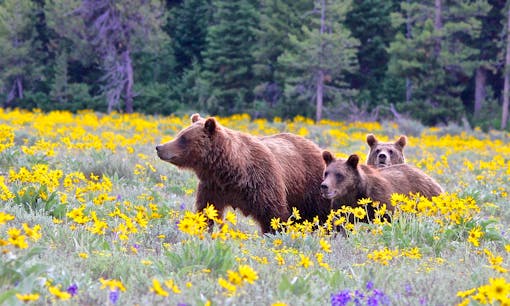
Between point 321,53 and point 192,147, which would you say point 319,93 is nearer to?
point 321,53

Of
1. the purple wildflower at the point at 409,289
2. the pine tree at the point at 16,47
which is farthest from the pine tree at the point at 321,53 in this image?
the purple wildflower at the point at 409,289

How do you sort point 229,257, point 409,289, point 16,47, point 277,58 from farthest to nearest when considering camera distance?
point 16,47 → point 277,58 → point 229,257 → point 409,289

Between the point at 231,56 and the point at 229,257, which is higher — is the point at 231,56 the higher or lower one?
the higher one

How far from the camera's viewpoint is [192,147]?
228 inches

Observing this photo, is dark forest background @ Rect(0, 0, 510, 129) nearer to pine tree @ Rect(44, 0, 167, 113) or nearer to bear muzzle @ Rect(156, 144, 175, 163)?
pine tree @ Rect(44, 0, 167, 113)

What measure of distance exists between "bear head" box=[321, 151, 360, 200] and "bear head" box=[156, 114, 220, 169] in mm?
1143

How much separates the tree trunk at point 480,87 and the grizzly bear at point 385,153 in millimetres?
20831

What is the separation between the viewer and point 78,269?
12.7ft

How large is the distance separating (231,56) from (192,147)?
2455 centimetres

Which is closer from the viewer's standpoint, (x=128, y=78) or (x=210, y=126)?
(x=210, y=126)

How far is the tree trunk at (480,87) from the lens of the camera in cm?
2805

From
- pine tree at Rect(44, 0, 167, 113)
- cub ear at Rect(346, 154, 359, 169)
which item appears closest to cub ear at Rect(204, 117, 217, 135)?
cub ear at Rect(346, 154, 359, 169)

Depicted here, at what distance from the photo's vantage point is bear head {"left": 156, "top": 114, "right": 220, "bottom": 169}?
5766 millimetres

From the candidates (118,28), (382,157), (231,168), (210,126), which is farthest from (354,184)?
(118,28)
